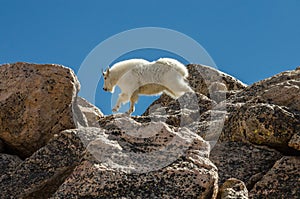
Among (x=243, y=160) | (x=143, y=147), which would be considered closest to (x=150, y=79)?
(x=243, y=160)

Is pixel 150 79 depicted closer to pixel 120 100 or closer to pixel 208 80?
pixel 120 100

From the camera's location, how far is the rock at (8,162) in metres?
7.88

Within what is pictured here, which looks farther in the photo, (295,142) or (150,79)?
(150,79)

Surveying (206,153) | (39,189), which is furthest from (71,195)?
(206,153)

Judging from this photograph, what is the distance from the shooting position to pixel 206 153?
251 inches

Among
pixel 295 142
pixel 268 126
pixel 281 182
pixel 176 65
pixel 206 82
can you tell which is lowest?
pixel 281 182

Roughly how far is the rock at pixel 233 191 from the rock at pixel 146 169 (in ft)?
0.53

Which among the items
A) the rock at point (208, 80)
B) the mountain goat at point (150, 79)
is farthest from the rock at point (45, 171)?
the mountain goat at point (150, 79)

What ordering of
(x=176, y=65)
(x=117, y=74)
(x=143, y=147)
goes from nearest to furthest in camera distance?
(x=143, y=147)
(x=176, y=65)
(x=117, y=74)

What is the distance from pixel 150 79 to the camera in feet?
65.7

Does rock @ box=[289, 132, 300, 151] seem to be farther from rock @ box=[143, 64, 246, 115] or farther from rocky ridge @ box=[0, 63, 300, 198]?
rock @ box=[143, 64, 246, 115]

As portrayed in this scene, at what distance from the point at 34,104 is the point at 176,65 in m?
11.4

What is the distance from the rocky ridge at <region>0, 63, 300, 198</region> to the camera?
587cm

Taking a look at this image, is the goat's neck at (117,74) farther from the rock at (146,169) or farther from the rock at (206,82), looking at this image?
the rock at (146,169)
